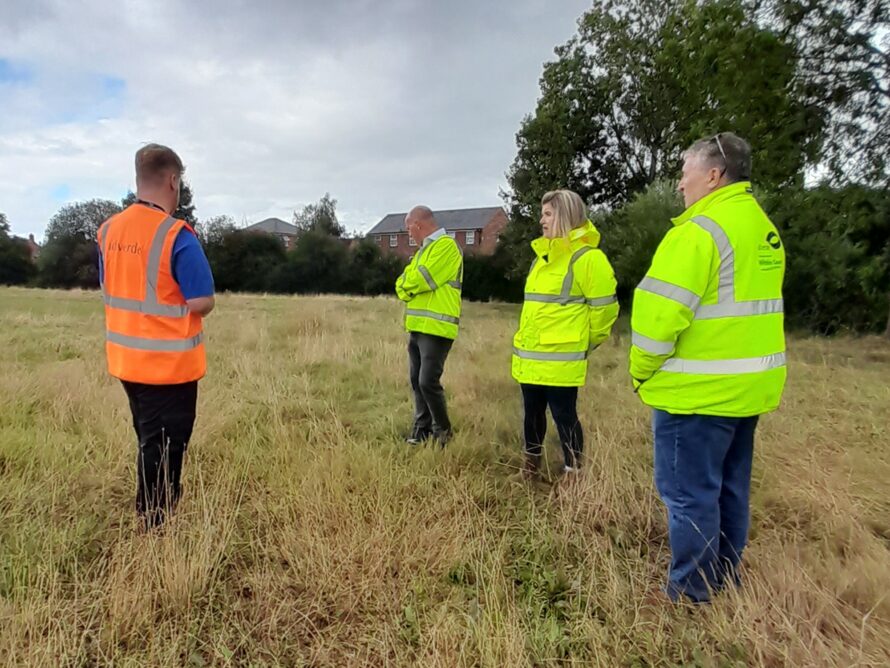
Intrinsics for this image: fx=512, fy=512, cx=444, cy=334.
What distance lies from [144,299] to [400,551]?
170 centimetres

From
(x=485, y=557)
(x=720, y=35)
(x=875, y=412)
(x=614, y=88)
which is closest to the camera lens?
(x=485, y=557)

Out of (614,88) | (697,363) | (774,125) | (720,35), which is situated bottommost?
(697,363)

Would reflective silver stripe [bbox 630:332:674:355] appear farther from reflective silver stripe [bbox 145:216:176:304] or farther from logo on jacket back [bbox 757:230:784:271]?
reflective silver stripe [bbox 145:216:176:304]

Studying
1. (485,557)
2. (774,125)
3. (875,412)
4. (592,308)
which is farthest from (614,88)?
(485,557)

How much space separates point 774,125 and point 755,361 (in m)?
10.2

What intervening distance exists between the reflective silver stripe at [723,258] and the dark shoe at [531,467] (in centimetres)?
182

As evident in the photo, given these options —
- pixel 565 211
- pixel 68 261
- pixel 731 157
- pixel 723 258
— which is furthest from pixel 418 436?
pixel 68 261

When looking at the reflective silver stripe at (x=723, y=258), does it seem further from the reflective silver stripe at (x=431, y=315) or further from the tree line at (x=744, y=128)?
the tree line at (x=744, y=128)

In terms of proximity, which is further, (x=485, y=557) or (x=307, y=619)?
(x=485, y=557)

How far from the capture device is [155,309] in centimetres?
242

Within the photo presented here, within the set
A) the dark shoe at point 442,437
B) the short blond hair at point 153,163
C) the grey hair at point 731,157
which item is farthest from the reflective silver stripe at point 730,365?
the short blond hair at point 153,163

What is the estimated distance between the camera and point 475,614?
2076 millimetres

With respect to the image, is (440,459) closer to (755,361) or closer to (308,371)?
(755,361)

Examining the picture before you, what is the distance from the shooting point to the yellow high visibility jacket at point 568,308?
3115 millimetres
